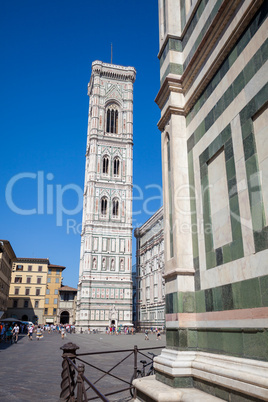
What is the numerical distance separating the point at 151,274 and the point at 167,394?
46.5m

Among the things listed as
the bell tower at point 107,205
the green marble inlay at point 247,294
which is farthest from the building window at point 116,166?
the green marble inlay at point 247,294

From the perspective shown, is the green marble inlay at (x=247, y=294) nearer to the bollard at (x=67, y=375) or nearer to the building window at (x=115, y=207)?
the bollard at (x=67, y=375)

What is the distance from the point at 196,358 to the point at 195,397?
0.57 metres

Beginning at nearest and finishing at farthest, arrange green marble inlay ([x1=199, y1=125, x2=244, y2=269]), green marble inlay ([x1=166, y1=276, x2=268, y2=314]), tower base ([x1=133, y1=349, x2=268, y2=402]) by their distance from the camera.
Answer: tower base ([x1=133, y1=349, x2=268, y2=402]), green marble inlay ([x1=166, y1=276, x2=268, y2=314]), green marble inlay ([x1=199, y1=125, x2=244, y2=269])

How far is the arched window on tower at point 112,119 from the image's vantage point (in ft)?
188

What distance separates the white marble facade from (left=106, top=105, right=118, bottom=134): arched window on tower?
56.1ft

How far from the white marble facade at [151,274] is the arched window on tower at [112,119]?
17.1 metres

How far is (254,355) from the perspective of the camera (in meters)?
3.04

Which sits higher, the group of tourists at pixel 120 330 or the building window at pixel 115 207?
the building window at pixel 115 207

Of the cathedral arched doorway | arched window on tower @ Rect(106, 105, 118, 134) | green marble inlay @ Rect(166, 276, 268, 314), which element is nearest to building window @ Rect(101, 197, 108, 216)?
arched window on tower @ Rect(106, 105, 118, 134)

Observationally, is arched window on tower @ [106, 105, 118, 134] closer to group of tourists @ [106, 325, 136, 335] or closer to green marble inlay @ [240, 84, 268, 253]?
group of tourists @ [106, 325, 136, 335]

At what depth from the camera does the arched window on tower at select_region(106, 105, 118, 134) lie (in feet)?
188

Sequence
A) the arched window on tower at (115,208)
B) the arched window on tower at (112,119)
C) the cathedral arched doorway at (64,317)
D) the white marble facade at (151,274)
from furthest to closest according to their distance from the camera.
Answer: the cathedral arched doorway at (64,317) → the arched window on tower at (112,119) → the arched window on tower at (115,208) → the white marble facade at (151,274)

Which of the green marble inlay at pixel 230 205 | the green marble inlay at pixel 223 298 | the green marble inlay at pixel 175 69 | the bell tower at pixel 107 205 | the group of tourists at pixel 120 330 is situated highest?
the bell tower at pixel 107 205
